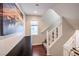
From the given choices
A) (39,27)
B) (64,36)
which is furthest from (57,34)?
(39,27)

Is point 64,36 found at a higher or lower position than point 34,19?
lower

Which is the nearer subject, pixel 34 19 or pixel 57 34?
pixel 34 19

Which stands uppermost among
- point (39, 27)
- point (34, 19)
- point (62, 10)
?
point (62, 10)

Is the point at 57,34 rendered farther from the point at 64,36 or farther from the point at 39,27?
the point at 39,27

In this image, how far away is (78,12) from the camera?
1490mm

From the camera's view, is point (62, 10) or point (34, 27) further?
point (62, 10)

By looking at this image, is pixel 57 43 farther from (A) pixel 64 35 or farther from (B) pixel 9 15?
(B) pixel 9 15

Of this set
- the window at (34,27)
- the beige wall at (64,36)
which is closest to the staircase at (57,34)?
the beige wall at (64,36)

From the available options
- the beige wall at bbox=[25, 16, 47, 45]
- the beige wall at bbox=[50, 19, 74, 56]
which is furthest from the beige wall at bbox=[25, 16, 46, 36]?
the beige wall at bbox=[50, 19, 74, 56]

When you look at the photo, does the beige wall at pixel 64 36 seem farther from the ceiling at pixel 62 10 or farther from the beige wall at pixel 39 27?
the beige wall at pixel 39 27

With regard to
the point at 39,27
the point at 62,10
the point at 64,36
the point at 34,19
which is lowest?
the point at 64,36

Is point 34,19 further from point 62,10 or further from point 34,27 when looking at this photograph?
point 62,10

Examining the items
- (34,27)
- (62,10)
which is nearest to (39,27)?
(34,27)

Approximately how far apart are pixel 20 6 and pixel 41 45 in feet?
2.10
